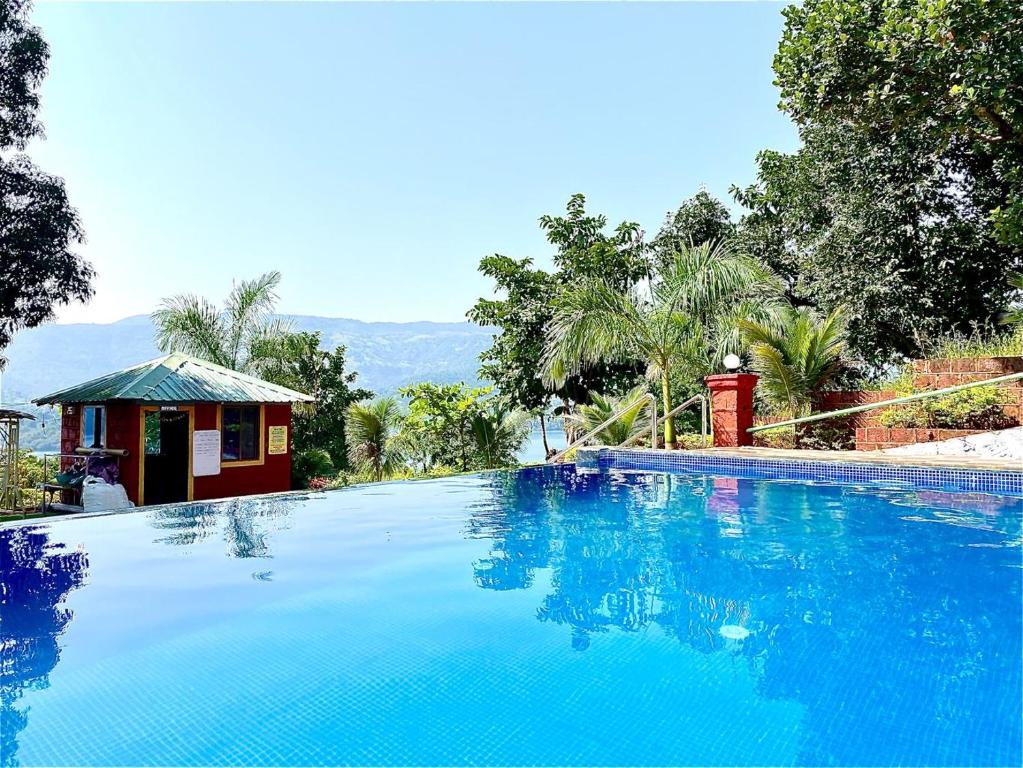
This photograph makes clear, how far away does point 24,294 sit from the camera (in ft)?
40.0

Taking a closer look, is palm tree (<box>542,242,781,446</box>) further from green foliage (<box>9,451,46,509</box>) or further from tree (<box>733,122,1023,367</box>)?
green foliage (<box>9,451,46,509</box>)

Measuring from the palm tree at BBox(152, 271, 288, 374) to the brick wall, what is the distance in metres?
13.1

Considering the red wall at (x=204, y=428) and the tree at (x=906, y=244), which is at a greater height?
the tree at (x=906, y=244)

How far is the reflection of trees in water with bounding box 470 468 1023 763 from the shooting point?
326 cm

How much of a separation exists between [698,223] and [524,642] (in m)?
16.1

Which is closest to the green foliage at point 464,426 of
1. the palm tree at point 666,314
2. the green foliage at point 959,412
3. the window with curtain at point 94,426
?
the palm tree at point 666,314

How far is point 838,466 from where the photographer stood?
9617mm

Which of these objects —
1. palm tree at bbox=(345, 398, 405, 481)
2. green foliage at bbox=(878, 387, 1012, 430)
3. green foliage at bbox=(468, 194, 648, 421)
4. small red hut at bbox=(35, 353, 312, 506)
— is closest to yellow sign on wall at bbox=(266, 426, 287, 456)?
small red hut at bbox=(35, 353, 312, 506)

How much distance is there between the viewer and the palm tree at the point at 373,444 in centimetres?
1803

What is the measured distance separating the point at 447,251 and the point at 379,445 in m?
11.5

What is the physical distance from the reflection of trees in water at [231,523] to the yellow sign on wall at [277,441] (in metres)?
2.73

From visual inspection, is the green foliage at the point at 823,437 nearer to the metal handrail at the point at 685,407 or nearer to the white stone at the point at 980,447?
the white stone at the point at 980,447

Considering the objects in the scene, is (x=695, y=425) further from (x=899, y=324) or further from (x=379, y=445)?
(x=379, y=445)

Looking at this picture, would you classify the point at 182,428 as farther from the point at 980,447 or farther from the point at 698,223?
the point at 698,223
